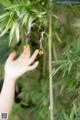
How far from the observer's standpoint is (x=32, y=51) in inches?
71.9

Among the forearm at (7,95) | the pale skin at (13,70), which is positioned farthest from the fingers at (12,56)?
the forearm at (7,95)

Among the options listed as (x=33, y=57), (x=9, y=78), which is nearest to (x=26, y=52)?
(x=33, y=57)

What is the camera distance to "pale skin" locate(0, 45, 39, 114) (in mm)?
1655

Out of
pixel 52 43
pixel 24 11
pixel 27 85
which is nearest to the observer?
pixel 24 11

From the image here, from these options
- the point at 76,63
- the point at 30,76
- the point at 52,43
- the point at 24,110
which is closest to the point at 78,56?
the point at 76,63

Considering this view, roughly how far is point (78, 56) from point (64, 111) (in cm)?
33

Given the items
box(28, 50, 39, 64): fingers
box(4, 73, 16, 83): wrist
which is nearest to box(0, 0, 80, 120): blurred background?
box(28, 50, 39, 64): fingers

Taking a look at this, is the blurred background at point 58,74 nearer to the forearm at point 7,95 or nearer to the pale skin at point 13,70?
the pale skin at point 13,70

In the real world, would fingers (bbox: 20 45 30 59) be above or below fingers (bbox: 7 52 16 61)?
above

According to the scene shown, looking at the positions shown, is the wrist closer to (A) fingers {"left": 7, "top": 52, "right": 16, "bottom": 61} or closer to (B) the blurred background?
(A) fingers {"left": 7, "top": 52, "right": 16, "bottom": 61}

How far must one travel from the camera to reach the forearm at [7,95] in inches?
66.7

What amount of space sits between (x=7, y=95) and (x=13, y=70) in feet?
0.44

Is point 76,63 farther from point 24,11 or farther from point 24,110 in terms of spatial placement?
point 24,110

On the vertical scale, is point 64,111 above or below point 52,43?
below
